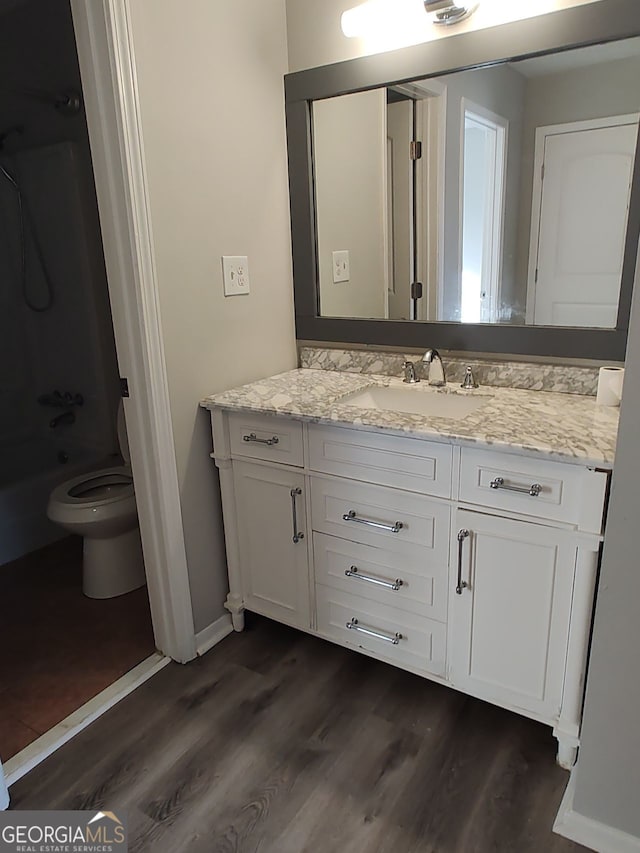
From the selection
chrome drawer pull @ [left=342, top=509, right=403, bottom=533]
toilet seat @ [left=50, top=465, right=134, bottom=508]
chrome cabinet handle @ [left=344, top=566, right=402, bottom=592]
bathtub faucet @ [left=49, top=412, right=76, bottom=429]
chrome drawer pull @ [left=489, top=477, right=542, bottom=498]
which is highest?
chrome drawer pull @ [left=489, top=477, right=542, bottom=498]

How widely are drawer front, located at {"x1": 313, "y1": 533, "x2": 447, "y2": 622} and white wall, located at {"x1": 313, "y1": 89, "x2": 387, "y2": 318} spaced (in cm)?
82

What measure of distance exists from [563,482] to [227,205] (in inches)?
49.7

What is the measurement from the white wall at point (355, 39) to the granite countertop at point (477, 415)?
1.00 m

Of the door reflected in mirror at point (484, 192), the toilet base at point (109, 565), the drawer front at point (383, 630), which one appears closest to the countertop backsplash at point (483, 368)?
the door reflected in mirror at point (484, 192)

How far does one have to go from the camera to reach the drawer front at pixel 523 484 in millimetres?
1337

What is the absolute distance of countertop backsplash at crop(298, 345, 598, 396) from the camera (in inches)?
68.9

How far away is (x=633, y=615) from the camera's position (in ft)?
3.83

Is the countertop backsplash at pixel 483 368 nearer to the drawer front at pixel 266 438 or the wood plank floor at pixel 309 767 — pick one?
the drawer front at pixel 266 438

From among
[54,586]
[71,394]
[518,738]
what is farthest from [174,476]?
[71,394]

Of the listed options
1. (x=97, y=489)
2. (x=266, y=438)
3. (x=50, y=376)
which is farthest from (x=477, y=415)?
(x=50, y=376)

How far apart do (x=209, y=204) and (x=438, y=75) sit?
77 centimetres

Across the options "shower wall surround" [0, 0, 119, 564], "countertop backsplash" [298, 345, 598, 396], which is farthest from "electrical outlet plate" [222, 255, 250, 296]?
"shower wall surround" [0, 0, 119, 564]

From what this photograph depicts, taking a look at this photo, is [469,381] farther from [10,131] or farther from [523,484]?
[10,131]

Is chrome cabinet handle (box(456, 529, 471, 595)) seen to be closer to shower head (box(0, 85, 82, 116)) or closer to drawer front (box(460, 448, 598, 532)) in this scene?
drawer front (box(460, 448, 598, 532))
